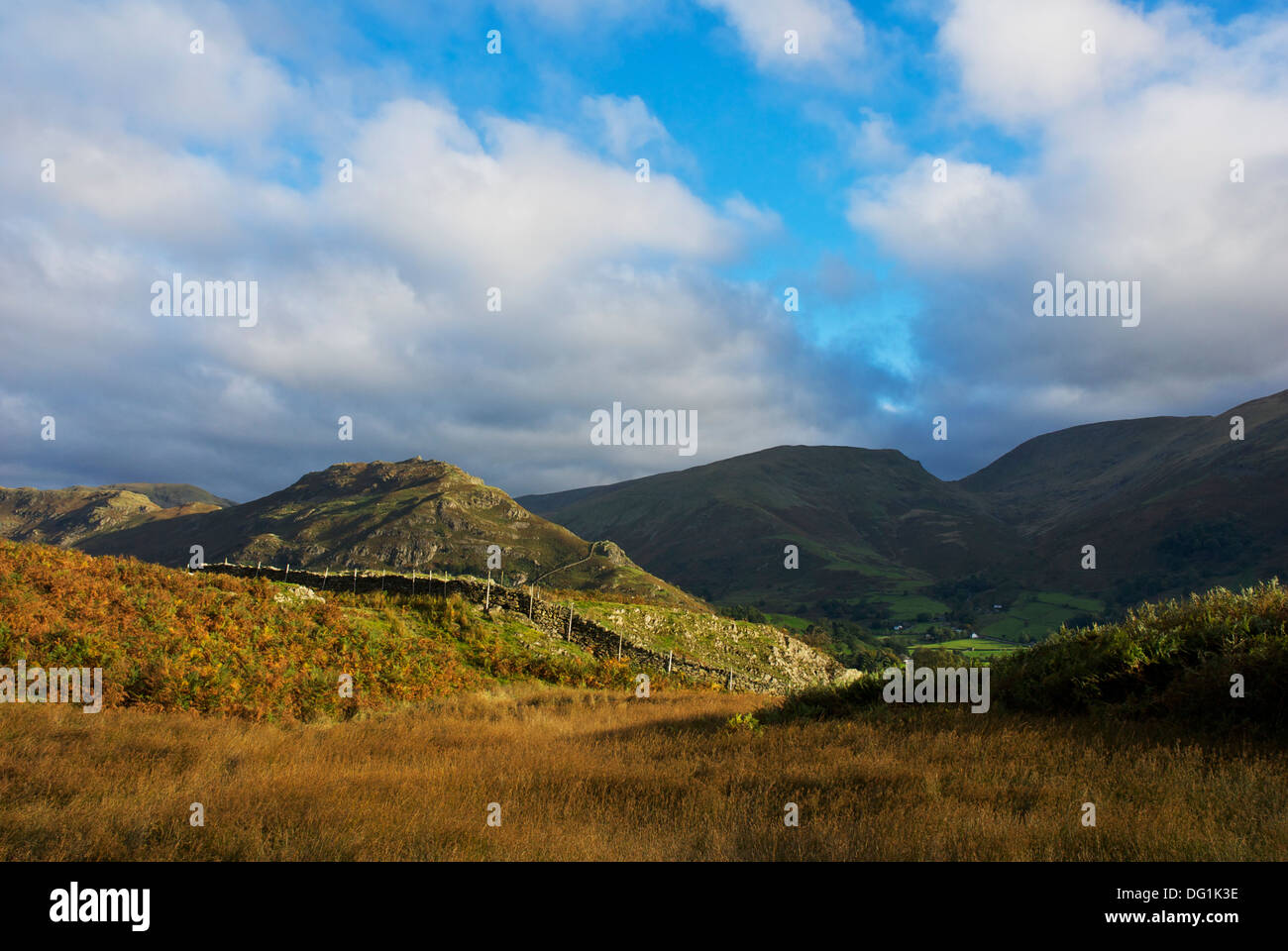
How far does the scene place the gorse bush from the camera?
9.19 metres

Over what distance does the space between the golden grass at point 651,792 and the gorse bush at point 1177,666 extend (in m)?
1.06

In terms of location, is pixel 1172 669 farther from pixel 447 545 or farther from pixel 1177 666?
pixel 447 545

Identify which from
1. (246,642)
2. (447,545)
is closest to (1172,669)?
(246,642)

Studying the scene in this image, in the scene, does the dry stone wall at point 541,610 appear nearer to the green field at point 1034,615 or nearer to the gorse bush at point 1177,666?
the gorse bush at point 1177,666

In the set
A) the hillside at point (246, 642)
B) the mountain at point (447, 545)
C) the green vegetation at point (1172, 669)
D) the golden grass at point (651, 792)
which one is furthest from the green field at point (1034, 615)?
the golden grass at point (651, 792)

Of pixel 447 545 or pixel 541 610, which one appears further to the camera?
pixel 447 545

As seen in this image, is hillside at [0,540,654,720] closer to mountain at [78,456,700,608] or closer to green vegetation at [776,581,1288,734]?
green vegetation at [776,581,1288,734]

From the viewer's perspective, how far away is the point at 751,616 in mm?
83312

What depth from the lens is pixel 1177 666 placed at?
10484 millimetres

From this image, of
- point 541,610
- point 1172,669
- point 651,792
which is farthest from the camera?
point 541,610

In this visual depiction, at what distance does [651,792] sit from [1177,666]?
9.01 metres
